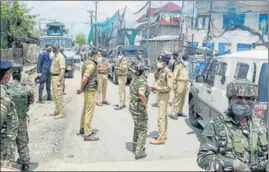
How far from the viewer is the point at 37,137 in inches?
281

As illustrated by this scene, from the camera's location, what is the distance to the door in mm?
6969

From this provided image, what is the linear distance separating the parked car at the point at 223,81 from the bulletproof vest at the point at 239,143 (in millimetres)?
2550

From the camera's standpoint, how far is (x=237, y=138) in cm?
256

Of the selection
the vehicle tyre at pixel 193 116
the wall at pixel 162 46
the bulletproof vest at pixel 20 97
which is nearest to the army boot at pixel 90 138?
the bulletproof vest at pixel 20 97

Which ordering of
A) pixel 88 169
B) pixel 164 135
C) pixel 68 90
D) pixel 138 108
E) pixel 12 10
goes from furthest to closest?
pixel 12 10, pixel 68 90, pixel 164 135, pixel 138 108, pixel 88 169

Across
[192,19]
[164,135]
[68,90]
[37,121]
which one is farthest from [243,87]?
[192,19]

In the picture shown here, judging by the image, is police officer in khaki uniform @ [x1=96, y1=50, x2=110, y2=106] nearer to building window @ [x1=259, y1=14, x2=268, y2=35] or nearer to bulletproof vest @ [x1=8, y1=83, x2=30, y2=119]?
bulletproof vest @ [x1=8, y1=83, x2=30, y2=119]

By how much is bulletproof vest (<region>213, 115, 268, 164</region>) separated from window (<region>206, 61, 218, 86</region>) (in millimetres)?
4513

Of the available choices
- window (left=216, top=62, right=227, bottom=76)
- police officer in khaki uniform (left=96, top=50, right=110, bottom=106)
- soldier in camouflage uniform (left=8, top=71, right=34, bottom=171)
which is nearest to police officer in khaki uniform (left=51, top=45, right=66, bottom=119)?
police officer in khaki uniform (left=96, top=50, right=110, bottom=106)

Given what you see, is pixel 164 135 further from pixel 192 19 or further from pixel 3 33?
pixel 192 19

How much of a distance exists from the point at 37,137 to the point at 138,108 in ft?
7.93

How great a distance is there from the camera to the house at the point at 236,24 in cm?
3216

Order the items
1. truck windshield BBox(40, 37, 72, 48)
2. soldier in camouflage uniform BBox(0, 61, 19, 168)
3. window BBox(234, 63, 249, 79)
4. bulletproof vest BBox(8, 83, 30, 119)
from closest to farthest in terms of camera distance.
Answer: soldier in camouflage uniform BBox(0, 61, 19, 168) < bulletproof vest BBox(8, 83, 30, 119) < window BBox(234, 63, 249, 79) < truck windshield BBox(40, 37, 72, 48)

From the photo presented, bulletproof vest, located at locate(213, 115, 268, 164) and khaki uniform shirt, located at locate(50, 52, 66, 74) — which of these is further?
khaki uniform shirt, located at locate(50, 52, 66, 74)
